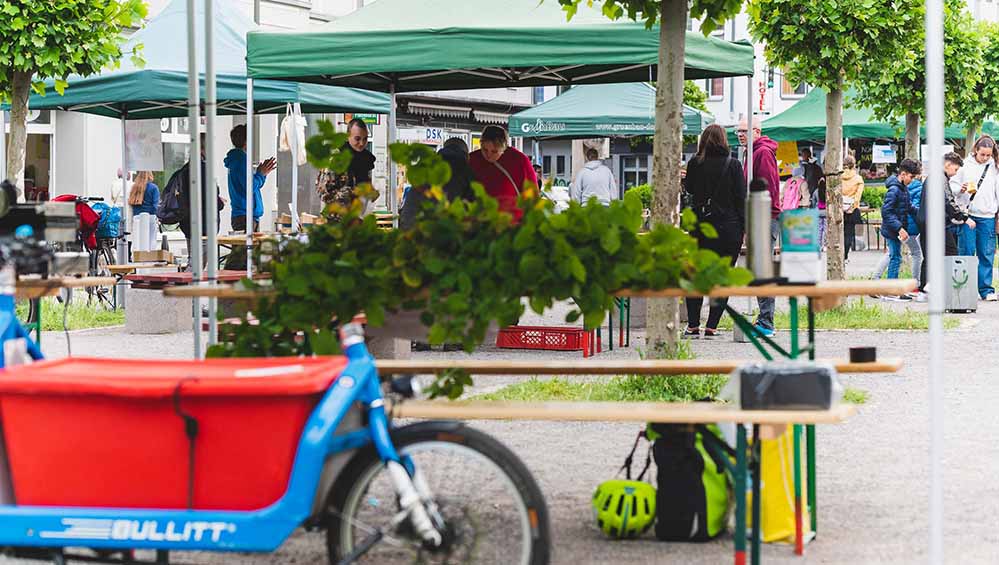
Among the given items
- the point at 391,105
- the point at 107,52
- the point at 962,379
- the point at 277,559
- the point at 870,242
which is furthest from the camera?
the point at 870,242

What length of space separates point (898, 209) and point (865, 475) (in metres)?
12.0

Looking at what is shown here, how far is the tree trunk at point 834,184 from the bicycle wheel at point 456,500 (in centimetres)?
1136

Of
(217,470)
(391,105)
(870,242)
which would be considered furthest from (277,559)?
(870,242)

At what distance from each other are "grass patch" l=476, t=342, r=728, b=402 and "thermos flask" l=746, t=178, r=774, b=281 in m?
3.32

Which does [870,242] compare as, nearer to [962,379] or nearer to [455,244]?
[962,379]

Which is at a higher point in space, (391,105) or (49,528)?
(391,105)

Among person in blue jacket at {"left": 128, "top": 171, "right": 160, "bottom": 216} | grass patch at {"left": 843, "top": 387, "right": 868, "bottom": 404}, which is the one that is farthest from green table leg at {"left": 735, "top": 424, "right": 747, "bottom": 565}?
person in blue jacket at {"left": 128, "top": 171, "right": 160, "bottom": 216}

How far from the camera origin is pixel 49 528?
4.51 metres

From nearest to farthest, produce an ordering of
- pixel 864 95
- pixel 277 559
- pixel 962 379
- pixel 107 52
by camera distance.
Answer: pixel 277 559, pixel 962 379, pixel 107 52, pixel 864 95

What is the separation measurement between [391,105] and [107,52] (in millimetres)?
3624

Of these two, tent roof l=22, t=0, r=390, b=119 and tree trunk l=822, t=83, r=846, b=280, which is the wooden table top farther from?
tree trunk l=822, t=83, r=846, b=280

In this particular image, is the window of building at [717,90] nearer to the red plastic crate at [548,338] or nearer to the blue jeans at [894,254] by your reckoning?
the blue jeans at [894,254]

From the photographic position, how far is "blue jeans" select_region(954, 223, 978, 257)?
1775 centimetres

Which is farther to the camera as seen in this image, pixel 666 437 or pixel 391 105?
pixel 391 105
